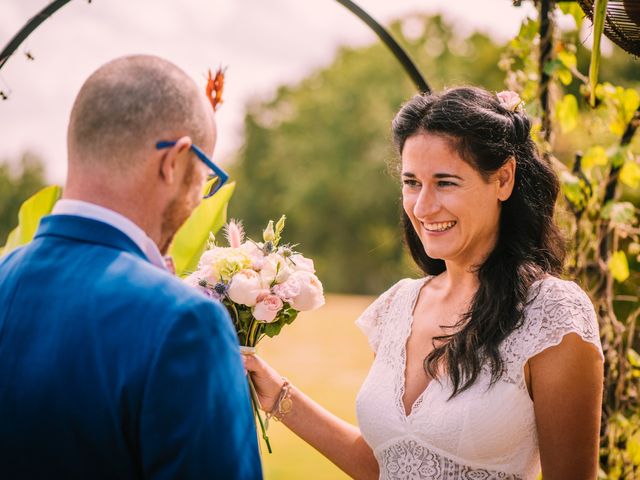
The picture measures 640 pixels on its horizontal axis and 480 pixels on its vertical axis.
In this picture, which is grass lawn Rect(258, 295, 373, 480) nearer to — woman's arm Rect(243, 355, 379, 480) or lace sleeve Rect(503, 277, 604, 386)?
woman's arm Rect(243, 355, 379, 480)

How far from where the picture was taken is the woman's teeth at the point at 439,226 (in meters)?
2.56

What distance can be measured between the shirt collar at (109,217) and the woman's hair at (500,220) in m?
1.26

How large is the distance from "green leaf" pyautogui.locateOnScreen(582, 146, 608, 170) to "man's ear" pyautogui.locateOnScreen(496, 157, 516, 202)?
991 millimetres

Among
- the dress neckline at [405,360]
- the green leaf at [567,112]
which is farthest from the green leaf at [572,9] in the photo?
the dress neckline at [405,360]

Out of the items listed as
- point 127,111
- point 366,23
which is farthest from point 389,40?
point 127,111

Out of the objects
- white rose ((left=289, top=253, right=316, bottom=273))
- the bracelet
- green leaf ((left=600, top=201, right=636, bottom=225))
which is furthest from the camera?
green leaf ((left=600, top=201, right=636, bottom=225))

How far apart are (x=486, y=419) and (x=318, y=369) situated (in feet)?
49.4

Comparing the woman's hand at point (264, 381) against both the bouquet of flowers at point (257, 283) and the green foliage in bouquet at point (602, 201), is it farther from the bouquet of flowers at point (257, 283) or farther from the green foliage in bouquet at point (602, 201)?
the green foliage in bouquet at point (602, 201)

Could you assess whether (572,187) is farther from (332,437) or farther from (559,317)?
(332,437)

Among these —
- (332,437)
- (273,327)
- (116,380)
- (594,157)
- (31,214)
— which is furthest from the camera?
(594,157)

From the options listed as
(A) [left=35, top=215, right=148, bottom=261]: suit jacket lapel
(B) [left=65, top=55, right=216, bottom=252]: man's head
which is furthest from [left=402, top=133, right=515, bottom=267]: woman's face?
(A) [left=35, top=215, right=148, bottom=261]: suit jacket lapel

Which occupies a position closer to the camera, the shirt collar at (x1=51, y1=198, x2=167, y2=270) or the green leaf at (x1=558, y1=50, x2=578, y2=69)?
the shirt collar at (x1=51, y1=198, x2=167, y2=270)

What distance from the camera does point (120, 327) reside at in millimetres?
1358

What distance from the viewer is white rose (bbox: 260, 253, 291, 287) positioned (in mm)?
2453
